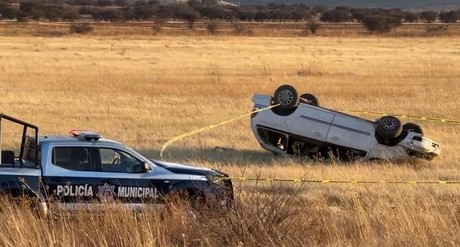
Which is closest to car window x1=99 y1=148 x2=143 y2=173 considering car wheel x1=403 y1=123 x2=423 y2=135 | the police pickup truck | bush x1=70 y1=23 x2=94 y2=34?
the police pickup truck

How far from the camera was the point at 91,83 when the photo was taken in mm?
29828

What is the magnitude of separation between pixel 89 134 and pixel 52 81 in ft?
66.8

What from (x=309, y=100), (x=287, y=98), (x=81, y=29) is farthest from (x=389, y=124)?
(x=81, y=29)

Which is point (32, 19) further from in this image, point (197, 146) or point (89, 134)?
point (89, 134)

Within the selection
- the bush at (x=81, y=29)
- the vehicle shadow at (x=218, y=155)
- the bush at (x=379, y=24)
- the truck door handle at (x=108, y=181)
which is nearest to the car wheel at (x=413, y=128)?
the vehicle shadow at (x=218, y=155)

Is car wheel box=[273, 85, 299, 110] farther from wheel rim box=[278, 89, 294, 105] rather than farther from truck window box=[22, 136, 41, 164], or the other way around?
truck window box=[22, 136, 41, 164]

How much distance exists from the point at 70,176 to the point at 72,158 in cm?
31

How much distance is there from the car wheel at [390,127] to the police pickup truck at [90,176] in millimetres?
6117

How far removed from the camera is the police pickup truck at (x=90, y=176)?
956 cm

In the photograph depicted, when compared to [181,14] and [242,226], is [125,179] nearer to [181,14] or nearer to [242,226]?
[242,226]

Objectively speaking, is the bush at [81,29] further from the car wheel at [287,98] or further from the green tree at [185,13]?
the car wheel at [287,98]

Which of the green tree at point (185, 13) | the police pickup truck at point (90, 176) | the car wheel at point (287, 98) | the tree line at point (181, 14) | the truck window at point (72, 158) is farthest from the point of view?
the green tree at point (185, 13)

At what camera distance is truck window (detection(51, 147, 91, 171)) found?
9.98 metres

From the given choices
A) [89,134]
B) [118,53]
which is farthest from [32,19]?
[89,134]
